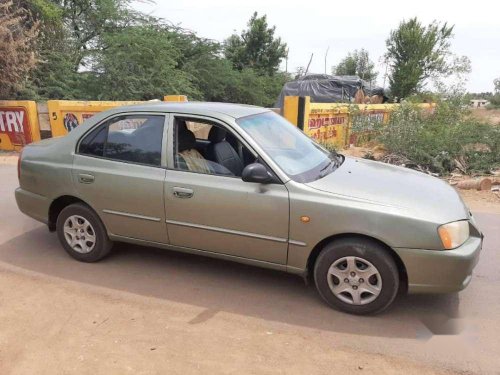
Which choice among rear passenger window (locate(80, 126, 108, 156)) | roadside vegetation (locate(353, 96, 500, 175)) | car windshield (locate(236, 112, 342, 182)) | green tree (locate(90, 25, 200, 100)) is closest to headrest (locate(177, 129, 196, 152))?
car windshield (locate(236, 112, 342, 182))

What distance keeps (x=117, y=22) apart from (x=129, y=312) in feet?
64.0

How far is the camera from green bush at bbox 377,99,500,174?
9.27 m

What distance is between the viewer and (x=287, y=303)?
12.4 feet

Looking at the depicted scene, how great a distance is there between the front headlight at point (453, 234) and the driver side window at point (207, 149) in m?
1.62

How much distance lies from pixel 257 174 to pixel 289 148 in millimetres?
706

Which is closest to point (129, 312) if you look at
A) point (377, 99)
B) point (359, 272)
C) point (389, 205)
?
point (359, 272)

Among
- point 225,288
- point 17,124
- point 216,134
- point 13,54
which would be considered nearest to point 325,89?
point 13,54

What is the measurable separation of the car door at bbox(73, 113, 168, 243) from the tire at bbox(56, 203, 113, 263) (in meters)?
0.13

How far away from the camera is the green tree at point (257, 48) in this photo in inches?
1193

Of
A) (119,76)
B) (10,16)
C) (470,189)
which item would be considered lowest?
(470,189)

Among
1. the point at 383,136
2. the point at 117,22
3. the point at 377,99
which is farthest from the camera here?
the point at 377,99

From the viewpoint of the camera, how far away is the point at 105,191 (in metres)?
4.26

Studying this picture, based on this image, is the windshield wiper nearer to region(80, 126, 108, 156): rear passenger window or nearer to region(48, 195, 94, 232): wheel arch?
region(80, 126, 108, 156): rear passenger window

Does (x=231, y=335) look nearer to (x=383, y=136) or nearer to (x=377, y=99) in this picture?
(x=383, y=136)
